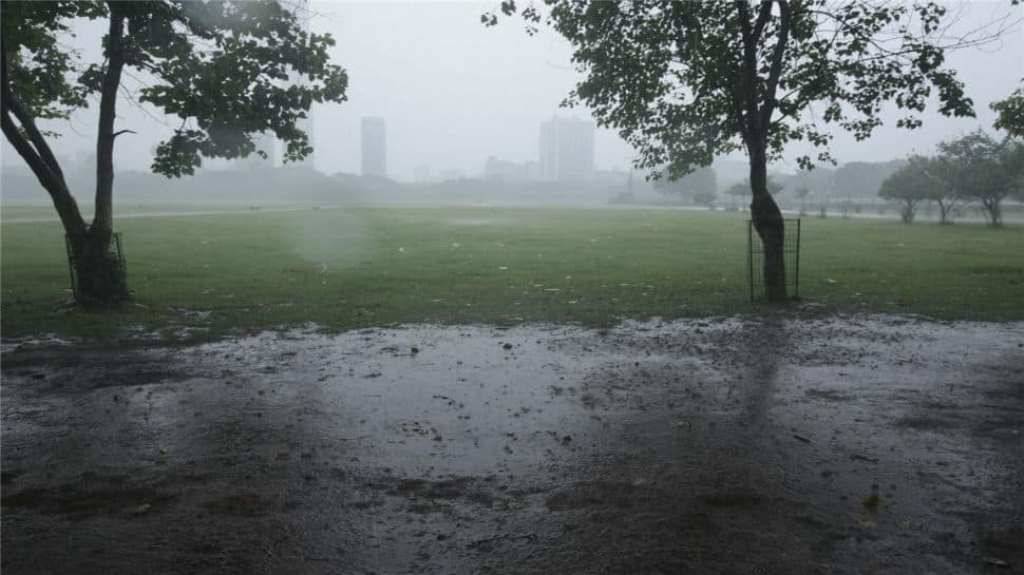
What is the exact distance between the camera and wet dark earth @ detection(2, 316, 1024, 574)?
4215 millimetres

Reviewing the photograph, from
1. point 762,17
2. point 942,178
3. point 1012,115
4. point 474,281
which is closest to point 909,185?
point 942,178

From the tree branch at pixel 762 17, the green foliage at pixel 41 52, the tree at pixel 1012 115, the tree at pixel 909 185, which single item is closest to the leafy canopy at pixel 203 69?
the green foliage at pixel 41 52

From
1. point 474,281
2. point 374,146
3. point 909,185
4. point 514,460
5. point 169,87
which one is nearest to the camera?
point 514,460

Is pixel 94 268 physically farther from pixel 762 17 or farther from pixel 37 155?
pixel 762 17

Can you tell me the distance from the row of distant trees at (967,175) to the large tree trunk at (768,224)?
131 ft

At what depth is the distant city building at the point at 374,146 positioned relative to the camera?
17762 centimetres

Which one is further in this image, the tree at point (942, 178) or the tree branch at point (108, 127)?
the tree at point (942, 178)

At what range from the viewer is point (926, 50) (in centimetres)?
1252

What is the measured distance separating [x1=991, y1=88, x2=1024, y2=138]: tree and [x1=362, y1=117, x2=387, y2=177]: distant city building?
166 m

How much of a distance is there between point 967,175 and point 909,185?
18.6ft

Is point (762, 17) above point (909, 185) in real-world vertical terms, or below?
above

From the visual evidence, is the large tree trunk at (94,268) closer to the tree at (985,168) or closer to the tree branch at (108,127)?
the tree branch at (108,127)

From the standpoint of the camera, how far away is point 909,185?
5334cm

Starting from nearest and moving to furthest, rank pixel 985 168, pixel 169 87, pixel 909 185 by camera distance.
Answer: pixel 169 87, pixel 985 168, pixel 909 185
